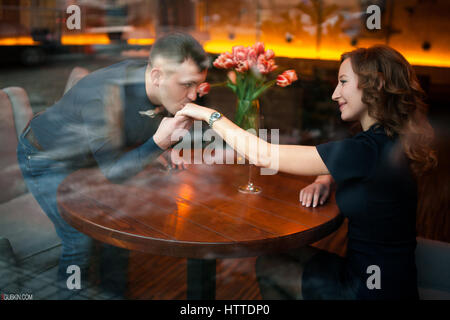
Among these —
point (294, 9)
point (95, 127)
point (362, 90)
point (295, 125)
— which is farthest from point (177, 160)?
point (294, 9)

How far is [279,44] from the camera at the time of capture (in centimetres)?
248

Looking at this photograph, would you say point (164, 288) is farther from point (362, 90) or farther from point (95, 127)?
point (362, 90)

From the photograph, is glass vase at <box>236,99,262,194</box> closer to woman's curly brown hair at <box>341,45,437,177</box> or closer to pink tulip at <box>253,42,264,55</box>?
pink tulip at <box>253,42,264,55</box>

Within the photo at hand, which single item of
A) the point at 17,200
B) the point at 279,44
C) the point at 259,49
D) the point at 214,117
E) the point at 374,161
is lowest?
the point at 17,200

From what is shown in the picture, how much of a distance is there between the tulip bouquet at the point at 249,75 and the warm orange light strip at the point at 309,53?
26 cm

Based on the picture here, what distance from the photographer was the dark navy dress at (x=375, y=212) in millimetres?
1041

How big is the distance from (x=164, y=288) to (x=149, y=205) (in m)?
0.65

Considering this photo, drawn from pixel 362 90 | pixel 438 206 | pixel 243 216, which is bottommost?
pixel 438 206

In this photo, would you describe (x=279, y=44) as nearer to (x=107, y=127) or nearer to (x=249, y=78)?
(x=249, y=78)

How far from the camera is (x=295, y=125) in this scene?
9.07 ft

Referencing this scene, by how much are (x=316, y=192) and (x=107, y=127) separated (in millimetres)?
729

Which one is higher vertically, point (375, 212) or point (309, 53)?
point (309, 53)

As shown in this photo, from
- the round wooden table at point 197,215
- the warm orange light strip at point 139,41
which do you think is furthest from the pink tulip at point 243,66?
the warm orange light strip at point 139,41

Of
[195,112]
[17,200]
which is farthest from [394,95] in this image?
[17,200]
